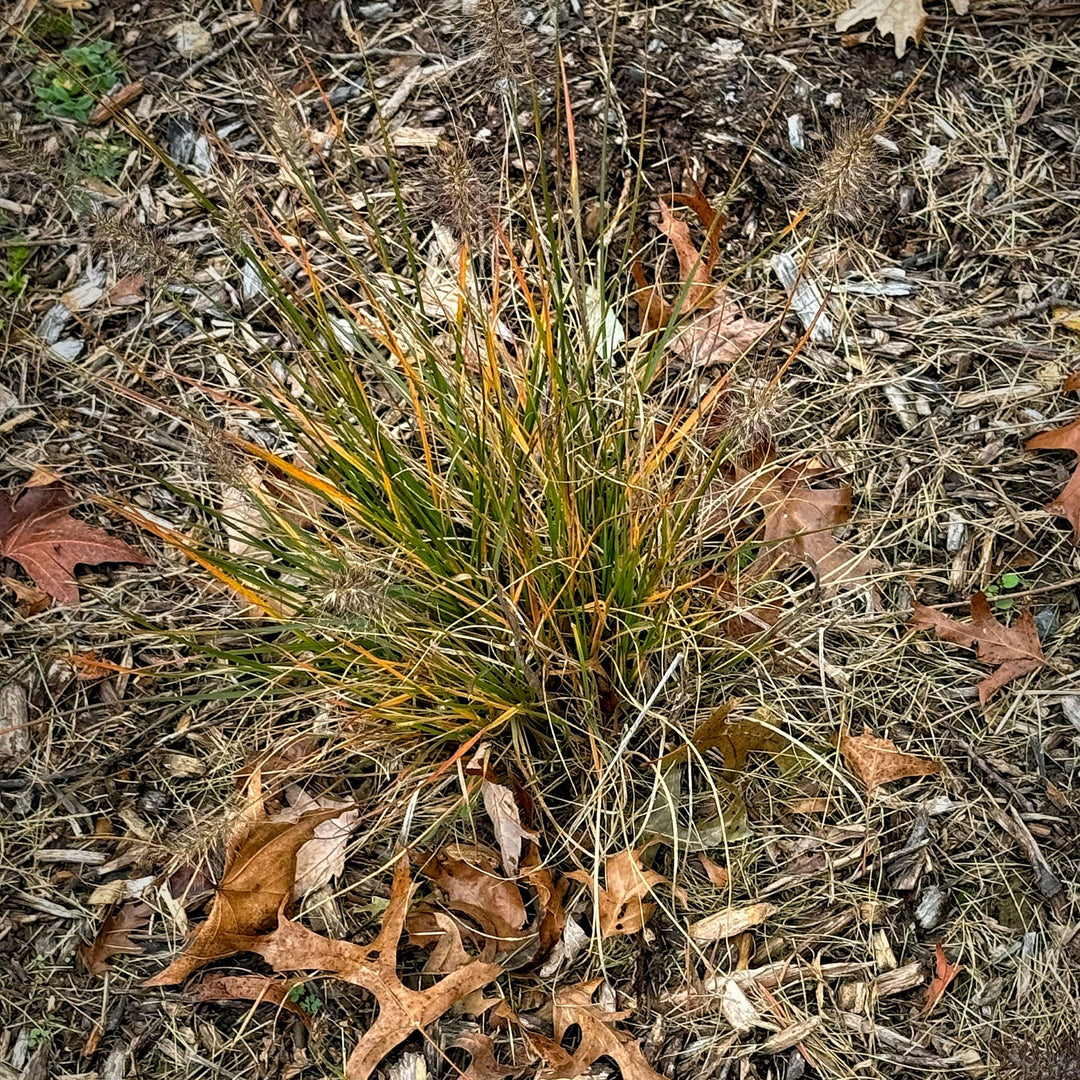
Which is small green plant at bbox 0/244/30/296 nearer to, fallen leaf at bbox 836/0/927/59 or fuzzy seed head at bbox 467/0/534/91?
fuzzy seed head at bbox 467/0/534/91

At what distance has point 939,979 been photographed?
5.73 ft

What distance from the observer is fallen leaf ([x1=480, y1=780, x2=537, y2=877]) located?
5.84 ft

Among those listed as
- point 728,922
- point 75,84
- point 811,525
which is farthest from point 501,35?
Result: point 75,84

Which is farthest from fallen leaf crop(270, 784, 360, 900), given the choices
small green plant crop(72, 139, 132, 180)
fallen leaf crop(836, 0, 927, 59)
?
fallen leaf crop(836, 0, 927, 59)

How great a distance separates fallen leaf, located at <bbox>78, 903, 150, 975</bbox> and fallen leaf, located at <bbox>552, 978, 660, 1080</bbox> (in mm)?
771

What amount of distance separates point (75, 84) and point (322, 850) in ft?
6.57

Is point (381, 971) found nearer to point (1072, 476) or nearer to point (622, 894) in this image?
point (622, 894)

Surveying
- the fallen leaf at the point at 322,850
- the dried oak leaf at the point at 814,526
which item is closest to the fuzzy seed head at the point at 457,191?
the dried oak leaf at the point at 814,526

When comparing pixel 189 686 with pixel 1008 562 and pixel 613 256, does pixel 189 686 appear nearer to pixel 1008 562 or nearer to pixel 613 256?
pixel 613 256

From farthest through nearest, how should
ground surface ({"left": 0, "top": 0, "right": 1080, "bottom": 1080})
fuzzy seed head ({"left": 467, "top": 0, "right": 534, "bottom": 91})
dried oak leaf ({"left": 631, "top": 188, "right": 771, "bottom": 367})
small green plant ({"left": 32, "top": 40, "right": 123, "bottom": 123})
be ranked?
small green plant ({"left": 32, "top": 40, "right": 123, "bottom": 123}) → dried oak leaf ({"left": 631, "top": 188, "right": 771, "bottom": 367}) → ground surface ({"left": 0, "top": 0, "right": 1080, "bottom": 1080}) → fuzzy seed head ({"left": 467, "top": 0, "right": 534, "bottom": 91})

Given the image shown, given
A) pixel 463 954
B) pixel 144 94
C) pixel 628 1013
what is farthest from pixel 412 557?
pixel 144 94

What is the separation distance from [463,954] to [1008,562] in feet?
4.27

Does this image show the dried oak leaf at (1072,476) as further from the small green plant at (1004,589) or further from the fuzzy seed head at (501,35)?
the fuzzy seed head at (501,35)

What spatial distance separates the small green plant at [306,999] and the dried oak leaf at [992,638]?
1.29m
